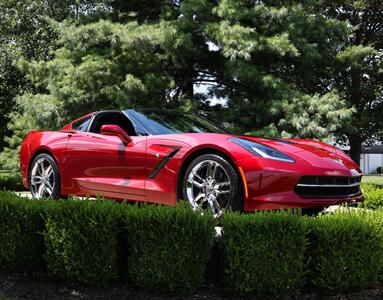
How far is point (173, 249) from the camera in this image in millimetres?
3604

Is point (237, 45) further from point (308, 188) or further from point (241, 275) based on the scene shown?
point (241, 275)

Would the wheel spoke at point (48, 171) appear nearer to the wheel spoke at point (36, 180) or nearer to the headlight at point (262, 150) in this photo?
the wheel spoke at point (36, 180)

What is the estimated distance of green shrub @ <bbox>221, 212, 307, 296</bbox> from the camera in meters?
3.55

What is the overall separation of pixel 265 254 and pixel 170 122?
8.14ft

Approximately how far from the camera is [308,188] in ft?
14.9

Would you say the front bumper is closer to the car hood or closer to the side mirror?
the car hood

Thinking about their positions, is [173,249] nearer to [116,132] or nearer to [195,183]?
[195,183]

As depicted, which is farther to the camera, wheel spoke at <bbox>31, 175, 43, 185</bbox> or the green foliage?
the green foliage

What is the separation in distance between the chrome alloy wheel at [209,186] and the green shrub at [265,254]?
0.97 metres

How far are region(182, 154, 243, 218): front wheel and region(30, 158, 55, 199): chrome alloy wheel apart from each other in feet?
7.44

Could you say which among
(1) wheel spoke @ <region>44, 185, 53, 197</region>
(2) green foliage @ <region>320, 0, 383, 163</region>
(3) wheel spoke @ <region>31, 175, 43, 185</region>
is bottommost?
(1) wheel spoke @ <region>44, 185, 53, 197</region>

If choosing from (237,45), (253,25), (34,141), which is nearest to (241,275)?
(34,141)

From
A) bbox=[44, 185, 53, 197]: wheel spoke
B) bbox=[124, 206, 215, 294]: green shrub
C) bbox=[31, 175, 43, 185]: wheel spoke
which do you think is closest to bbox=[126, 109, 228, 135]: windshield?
bbox=[44, 185, 53, 197]: wheel spoke

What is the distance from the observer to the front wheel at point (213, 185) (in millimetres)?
4473
